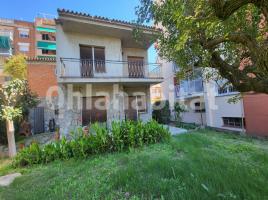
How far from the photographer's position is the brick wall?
842 inches

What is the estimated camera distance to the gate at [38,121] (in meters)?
15.6

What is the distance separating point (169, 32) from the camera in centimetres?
576

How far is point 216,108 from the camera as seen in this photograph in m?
15.6

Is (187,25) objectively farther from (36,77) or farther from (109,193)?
(36,77)

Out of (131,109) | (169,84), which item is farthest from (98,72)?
(169,84)

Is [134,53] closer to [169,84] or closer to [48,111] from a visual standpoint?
[48,111]

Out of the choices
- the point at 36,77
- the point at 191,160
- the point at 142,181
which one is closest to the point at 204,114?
the point at 191,160

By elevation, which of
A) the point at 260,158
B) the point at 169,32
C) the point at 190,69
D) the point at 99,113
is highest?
the point at 169,32

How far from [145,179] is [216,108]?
13.3 m

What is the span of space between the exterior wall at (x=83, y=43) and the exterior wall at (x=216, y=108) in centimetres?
847

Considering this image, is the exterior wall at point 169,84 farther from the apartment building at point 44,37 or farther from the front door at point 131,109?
the apartment building at point 44,37

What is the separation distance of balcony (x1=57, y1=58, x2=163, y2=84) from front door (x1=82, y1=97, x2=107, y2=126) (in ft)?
4.98

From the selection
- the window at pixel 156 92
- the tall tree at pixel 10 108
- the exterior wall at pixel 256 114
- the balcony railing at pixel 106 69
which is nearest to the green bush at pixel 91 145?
the tall tree at pixel 10 108

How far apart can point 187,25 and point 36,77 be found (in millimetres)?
22204
